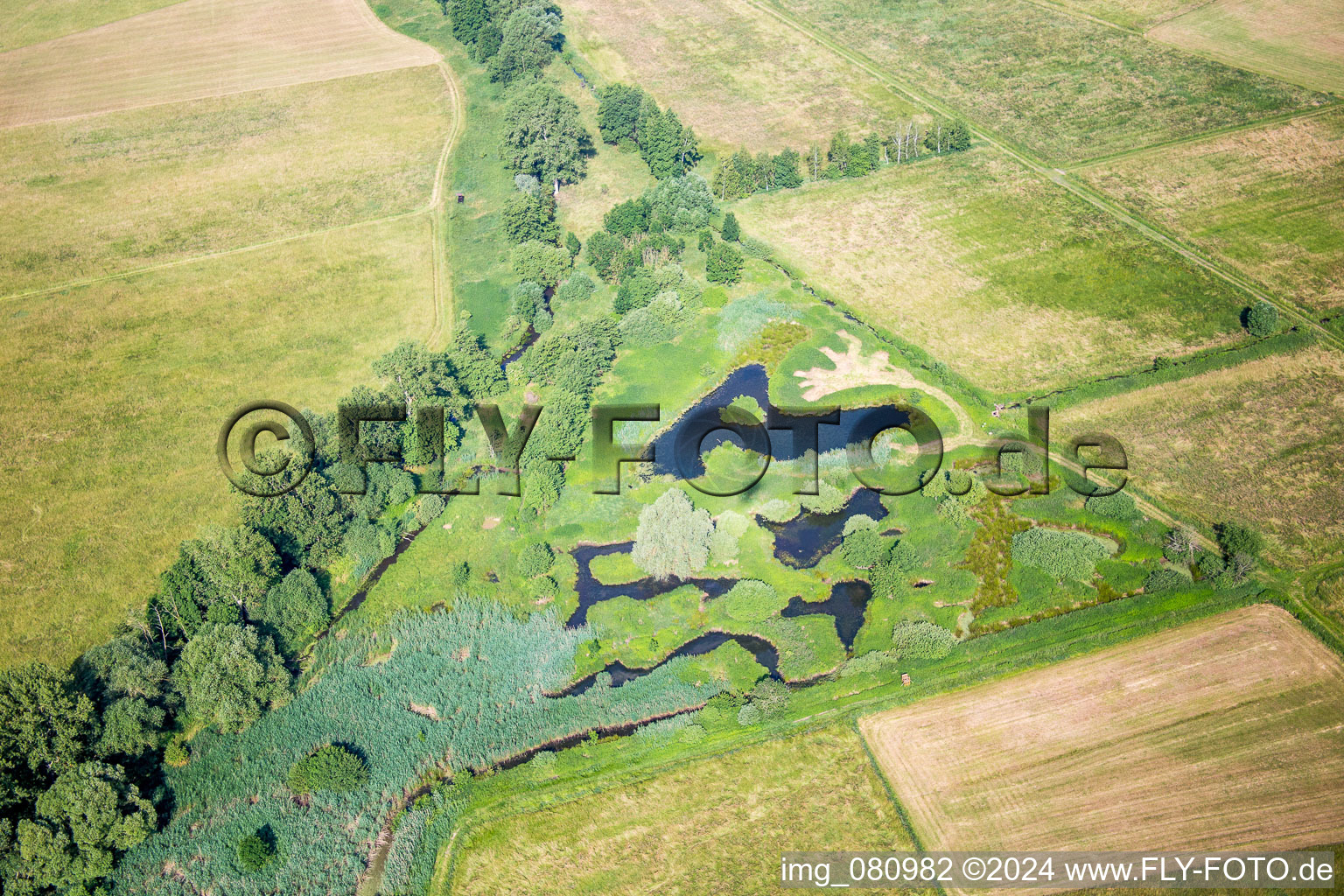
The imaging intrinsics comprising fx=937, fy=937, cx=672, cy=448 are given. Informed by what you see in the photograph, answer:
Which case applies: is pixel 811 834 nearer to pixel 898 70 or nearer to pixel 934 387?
pixel 934 387

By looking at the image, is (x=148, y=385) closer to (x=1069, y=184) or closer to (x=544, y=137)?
(x=544, y=137)

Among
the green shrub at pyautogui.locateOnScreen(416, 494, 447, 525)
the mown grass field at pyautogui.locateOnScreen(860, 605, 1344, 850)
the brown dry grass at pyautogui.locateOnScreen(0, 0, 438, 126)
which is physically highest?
the brown dry grass at pyautogui.locateOnScreen(0, 0, 438, 126)

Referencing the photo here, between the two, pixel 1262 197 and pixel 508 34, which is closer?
pixel 1262 197

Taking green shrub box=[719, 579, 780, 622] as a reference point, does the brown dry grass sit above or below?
above

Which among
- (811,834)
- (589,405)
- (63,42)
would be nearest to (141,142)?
(63,42)

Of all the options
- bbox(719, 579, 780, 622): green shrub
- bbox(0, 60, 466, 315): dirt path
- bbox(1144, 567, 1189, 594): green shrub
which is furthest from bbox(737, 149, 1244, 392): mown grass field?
bbox(0, 60, 466, 315): dirt path

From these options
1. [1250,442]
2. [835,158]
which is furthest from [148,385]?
[1250,442]

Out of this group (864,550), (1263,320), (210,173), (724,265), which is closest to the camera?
(864,550)

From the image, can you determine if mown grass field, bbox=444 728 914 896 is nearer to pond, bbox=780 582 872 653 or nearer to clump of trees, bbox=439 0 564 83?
pond, bbox=780 582 872 653
